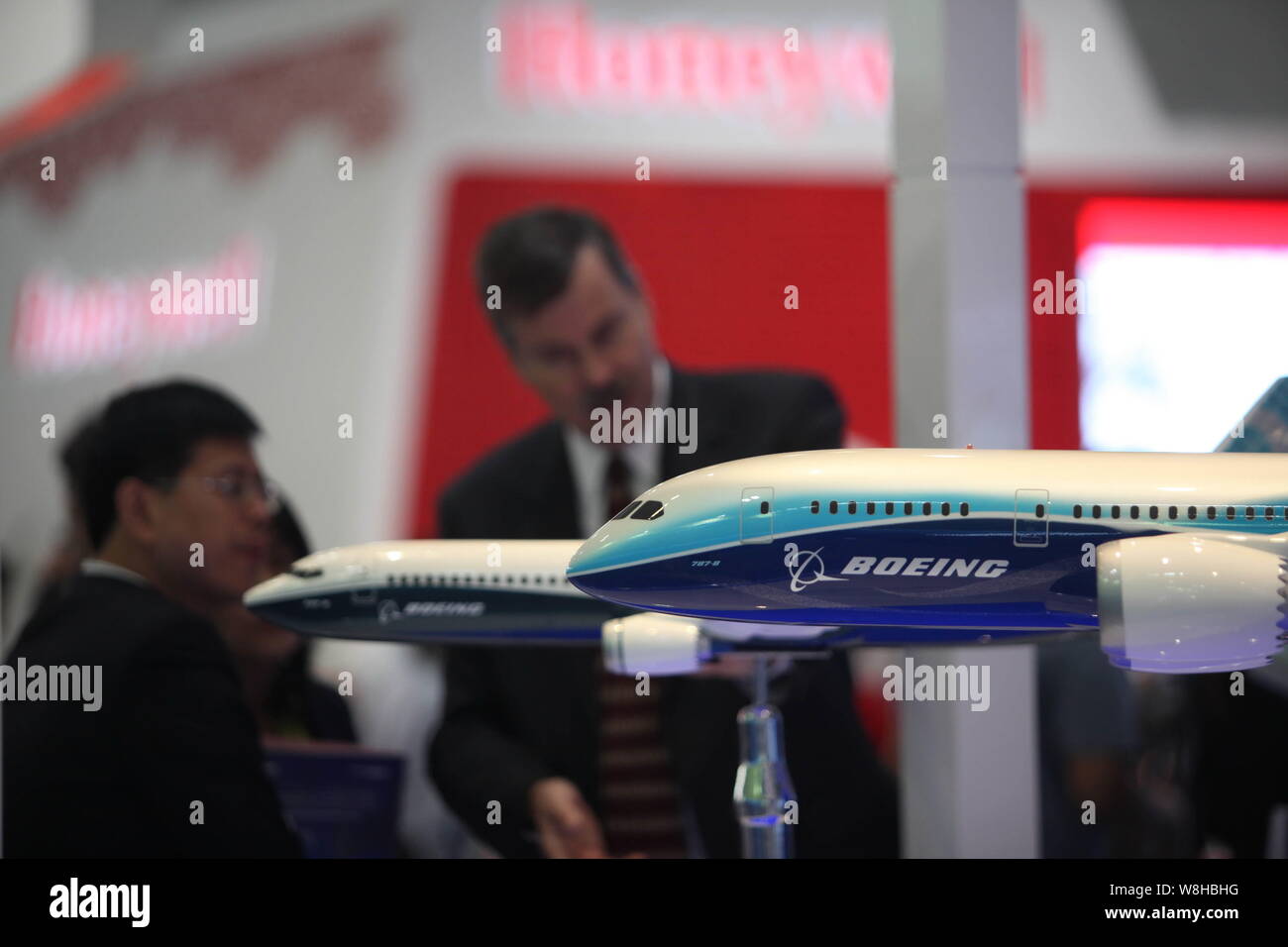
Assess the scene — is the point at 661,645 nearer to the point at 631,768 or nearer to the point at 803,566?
the point at 803,566

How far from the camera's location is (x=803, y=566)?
348 cm

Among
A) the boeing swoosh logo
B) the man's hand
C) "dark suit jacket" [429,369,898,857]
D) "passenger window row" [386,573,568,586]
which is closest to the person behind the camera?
the boeing swoosh logo

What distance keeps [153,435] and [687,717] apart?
2.63 metres

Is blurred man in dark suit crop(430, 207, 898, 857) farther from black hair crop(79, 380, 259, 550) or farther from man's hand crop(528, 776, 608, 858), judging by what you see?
black hair crop(79, 380, 259, 550)

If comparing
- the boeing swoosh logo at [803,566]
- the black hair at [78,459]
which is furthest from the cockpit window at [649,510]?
the black hair at [78,459]

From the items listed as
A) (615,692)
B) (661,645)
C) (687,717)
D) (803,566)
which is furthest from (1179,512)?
(615,692)

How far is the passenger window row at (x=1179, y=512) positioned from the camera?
11.4 feet

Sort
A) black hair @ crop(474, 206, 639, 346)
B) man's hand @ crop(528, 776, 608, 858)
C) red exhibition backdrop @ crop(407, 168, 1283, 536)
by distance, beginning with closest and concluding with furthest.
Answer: man's hand @ crop(528, 776, 608, 858), black hair @ crop(474, 206, 639, 346), red exhibition backdrop @ crop(407, 168, 1283, 536)

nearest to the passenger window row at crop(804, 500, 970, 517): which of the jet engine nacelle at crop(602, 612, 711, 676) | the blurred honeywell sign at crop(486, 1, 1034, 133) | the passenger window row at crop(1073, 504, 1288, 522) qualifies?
the passenger window row at crop(1073, 504, 1288, 522)

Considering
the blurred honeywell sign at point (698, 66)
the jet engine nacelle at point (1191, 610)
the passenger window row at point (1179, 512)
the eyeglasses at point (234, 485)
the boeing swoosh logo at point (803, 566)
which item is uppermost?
the blurred honeywell sign at point (698, 66)

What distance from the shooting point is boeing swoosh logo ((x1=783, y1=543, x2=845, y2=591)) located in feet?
11.4

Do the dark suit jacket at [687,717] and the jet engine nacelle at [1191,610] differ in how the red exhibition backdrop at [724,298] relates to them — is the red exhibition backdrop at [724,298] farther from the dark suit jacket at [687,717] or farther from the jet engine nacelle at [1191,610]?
the jet engine nacelle at [1191,610]

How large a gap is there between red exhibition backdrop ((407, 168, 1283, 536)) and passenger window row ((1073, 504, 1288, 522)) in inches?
142

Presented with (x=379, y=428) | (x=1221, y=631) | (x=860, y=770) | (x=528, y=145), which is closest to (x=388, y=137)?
(x=528, y=145)
